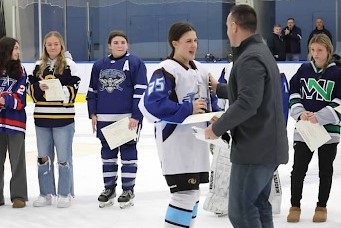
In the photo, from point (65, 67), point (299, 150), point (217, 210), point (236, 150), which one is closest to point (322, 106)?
point (299, 150)

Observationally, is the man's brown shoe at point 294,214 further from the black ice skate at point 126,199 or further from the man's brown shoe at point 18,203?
the man's brown shoe at point 18,203

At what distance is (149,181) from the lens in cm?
554

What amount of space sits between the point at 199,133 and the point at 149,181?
2.74 meters

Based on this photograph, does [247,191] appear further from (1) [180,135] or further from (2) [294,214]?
(2) [294,214]

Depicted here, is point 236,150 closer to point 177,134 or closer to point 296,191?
point 177,134

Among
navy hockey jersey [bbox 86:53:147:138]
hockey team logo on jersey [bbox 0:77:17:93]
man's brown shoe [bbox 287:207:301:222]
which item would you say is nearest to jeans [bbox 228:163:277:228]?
man's brown shoe [bbox 287:207:301:222]

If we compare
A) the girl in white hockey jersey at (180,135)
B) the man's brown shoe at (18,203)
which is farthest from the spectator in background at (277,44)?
the girl in white hockey jersey at (180,135)

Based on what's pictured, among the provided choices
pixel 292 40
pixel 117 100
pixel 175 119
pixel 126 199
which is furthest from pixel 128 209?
pixel 292 40

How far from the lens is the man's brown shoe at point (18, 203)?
4.66m

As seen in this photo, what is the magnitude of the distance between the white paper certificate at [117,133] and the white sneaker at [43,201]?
0.64 m

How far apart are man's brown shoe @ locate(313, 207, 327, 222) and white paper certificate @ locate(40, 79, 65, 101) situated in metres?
1.78

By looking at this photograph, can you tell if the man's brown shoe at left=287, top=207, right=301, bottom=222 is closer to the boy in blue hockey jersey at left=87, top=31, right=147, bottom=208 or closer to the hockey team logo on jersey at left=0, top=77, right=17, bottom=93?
the boy in blue hockey jersey at left=87, top=31, right=147, bottom=208

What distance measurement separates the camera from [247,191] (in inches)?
106

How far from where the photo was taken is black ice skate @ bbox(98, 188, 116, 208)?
460 cm
